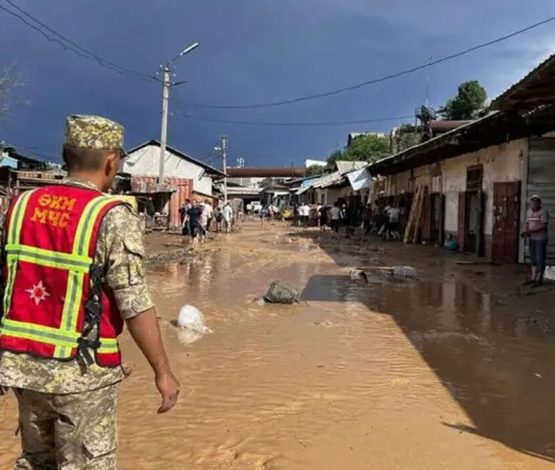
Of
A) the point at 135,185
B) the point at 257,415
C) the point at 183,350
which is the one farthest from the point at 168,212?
the point at 257,415

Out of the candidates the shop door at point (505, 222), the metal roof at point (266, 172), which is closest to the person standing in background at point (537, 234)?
the shop door at point (505, 222)

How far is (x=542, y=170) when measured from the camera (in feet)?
46.9

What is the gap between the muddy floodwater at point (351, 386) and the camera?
3975mm

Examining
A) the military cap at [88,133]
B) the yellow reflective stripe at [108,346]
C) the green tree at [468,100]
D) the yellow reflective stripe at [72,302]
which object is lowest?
the yellow reflective stripe at [108,346]

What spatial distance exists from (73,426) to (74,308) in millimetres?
431

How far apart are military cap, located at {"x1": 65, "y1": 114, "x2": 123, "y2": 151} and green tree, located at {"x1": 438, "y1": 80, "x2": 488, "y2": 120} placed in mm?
Answer: 49765

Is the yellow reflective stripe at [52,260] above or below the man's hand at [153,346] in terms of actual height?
above

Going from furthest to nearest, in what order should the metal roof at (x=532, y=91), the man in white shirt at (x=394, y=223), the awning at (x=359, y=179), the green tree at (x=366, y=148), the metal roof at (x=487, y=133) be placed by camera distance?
the green tree at (x=366, y=148)
the awning at (x=359, y=179)
the man in white shirt at (x=394, y=223)
the metal roof at (x=487, y=133)
the metal roof at (x=532, y=91)

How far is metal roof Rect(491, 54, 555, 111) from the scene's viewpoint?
939 centimetres

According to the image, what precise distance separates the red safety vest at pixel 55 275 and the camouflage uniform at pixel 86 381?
0.14ft

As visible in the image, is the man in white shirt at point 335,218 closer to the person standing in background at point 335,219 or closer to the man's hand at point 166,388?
the person standing in background at point 335,219

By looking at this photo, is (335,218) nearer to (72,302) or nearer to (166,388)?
(166,388)

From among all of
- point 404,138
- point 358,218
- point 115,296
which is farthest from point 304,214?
point 115,296

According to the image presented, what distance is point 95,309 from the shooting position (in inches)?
87.3
